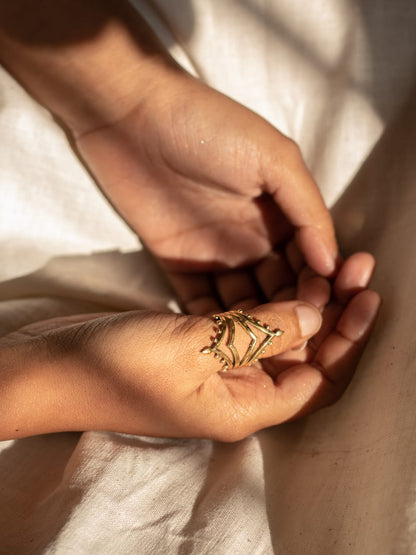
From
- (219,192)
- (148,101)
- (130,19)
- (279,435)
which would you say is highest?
(130,19)

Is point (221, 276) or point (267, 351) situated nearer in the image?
point (267, 351)

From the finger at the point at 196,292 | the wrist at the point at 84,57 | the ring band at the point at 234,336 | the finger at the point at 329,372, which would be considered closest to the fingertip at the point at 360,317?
the finger at the point at 329,372

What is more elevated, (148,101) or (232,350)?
(148,101)

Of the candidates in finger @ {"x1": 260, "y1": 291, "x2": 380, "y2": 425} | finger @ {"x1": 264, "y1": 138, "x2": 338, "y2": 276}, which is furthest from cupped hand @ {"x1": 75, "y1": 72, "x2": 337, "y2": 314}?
finger @ {"x1": 260, "y1": 291, "x2": 380, "y2": 425}

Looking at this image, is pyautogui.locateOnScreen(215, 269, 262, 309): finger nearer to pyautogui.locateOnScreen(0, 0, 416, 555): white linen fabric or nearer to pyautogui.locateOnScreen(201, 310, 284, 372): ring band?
pyautogui.locateOnScreen(0, 0, 416, 555): white linen fabric

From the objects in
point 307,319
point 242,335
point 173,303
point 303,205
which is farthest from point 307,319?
point 173,303

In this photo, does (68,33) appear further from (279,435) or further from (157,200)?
(279,435)

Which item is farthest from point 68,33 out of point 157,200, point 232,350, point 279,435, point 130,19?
point 279,435
